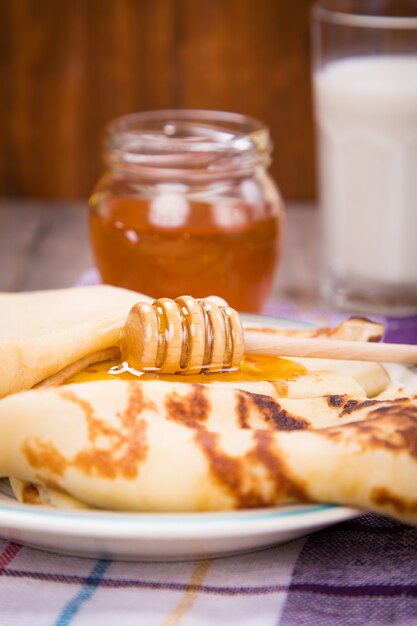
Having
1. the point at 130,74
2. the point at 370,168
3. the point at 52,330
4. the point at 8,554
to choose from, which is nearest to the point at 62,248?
the point at 130,74

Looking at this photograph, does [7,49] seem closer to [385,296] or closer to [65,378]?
[385,296]

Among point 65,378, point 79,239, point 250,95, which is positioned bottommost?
point 79,239

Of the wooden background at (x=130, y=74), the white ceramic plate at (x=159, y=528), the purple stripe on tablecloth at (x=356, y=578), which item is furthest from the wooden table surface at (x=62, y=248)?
the white ceramic plate at (x=159, y=528)

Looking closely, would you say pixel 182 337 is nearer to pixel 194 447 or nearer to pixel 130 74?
pixel 194 447

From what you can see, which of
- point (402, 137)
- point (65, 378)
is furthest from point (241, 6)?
point (65, 378)

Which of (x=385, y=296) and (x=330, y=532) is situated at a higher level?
(x=330, y=532)

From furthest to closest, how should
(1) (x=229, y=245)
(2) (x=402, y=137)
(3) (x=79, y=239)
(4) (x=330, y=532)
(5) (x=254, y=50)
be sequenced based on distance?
(5) (x=254, y=50) → (3) (x=79, y=239) → (2) (x=402, y=137) → (1) (x=229, y=245) → (4) (x=330, y=532)

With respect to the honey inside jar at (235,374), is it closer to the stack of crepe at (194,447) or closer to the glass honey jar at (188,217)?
the stack of crepe at (194,447)
